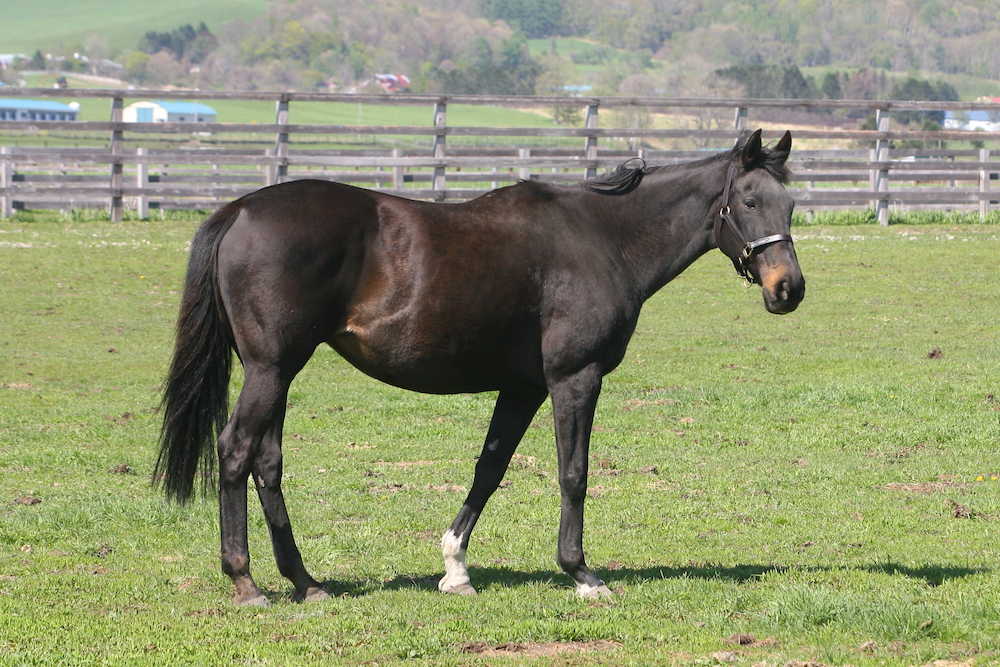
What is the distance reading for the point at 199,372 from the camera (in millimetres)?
7004

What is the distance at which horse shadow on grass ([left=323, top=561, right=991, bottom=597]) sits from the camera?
23.9 ft

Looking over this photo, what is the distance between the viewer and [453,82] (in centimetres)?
15050

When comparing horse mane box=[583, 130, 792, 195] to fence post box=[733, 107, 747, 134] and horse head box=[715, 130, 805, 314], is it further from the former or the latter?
fence post box=[733, 107, 747, 134]

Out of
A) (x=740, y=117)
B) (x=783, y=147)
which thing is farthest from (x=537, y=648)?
(x=740, y=117)

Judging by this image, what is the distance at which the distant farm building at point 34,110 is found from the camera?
124062mm

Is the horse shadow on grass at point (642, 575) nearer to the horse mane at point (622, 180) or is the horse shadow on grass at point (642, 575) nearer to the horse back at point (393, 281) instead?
the horse back at point (393, 281)

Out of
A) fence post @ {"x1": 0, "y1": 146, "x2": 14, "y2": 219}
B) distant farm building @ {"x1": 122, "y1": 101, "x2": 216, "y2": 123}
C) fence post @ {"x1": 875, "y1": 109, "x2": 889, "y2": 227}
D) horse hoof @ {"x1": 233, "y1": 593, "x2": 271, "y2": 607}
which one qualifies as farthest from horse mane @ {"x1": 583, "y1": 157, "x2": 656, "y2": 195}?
distant farm building @ {"x1": 122, "y1": 101, "x2": 216, "y2": 123}

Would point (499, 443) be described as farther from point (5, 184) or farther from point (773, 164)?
point (5, 184)

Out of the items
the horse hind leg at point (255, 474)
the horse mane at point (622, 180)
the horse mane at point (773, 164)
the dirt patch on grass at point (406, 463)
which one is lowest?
the dirt patch on grass at point (406, 463)

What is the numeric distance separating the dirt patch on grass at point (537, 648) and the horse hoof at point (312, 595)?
1098 millimetres

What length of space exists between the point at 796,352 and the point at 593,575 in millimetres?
8663

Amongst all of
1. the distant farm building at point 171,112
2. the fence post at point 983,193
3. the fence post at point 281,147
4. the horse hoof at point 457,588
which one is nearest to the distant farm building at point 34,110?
the distant farm building at point 171,112

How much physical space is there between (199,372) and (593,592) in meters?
2.28

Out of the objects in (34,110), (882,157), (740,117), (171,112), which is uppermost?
(740,117)
